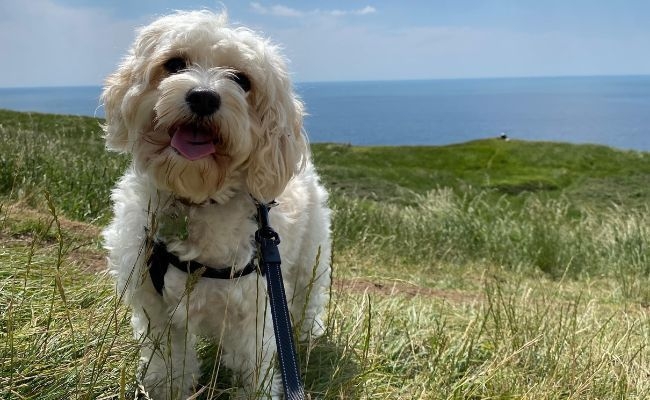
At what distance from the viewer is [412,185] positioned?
22.7m

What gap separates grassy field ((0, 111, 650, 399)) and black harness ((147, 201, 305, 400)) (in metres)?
0.16

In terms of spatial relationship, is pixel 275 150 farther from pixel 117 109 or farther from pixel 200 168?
pixel 117 109

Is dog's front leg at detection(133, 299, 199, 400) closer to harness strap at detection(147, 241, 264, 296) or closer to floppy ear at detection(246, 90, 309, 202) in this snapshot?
harness strap at detection(147, 241, 264, 296)

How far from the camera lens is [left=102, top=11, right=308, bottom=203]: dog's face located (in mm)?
2688

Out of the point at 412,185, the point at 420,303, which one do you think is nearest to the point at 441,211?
the point at 420,303

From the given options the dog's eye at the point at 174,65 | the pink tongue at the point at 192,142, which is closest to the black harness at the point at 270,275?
the pink tongue at the point at 192,142

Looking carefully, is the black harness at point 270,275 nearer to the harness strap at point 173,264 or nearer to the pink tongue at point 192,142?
the harness strap at point 173,264

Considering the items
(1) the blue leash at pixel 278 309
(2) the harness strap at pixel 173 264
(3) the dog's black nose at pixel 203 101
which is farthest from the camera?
(2) the harness strap at pixel 173 264

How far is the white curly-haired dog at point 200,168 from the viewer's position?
→ 2725mm

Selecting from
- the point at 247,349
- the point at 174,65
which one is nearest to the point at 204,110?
the point at 174,65

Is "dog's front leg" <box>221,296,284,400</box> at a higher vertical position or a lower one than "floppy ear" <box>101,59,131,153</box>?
lower

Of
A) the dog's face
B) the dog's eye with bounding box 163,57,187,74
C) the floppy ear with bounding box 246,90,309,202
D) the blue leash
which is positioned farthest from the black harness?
the dog's eye with bounding box 163,57,187,74

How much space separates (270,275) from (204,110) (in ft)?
2.45

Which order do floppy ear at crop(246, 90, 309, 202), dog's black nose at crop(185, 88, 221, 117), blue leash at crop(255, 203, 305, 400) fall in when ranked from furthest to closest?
floppy ear at crop(246, 90, 309, 202) < dog's black nose at crop(185, 88, 221, 117) < blue leash at crop(255, 203, 305, 400)
